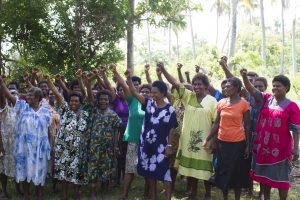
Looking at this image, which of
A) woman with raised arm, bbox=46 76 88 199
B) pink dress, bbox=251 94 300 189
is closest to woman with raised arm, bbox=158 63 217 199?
pink dress, bbox=251 94 300 189

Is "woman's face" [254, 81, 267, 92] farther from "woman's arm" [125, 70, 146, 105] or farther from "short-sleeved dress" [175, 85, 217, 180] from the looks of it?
"woman's arm" [125, 70, 146, 105]

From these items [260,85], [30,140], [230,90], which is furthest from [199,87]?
[30,140]

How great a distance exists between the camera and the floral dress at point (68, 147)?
5.43 m

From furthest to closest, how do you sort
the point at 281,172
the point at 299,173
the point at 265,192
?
the point at 299,173
the point at 265,192
the point at 281,172

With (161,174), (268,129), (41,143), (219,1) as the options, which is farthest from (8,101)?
(219,1)

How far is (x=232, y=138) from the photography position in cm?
506

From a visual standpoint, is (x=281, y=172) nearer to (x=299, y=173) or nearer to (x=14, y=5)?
(x=299, y=173)

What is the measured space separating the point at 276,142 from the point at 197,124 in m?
1.07

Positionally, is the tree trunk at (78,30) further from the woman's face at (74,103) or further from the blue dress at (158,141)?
the blue dress at (158,141)

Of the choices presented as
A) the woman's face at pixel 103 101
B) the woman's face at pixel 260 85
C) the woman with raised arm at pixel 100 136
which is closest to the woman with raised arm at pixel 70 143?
the woman with raised arm at pixel 100 136

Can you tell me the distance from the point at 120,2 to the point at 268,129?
6356 mm

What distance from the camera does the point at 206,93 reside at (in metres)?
5.50

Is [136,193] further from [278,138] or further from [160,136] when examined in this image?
[278,138]

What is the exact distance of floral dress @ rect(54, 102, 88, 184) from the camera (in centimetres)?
543
